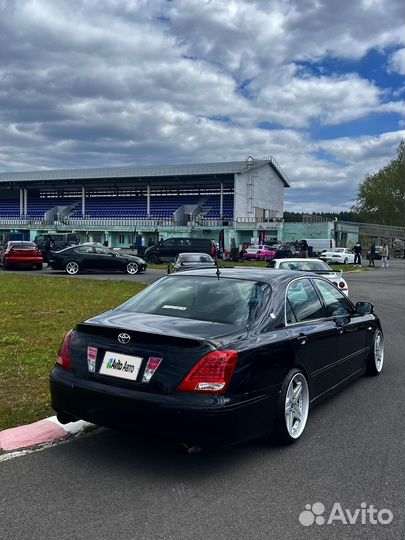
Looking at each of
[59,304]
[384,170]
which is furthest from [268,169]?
[59,304]

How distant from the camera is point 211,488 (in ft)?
11.2

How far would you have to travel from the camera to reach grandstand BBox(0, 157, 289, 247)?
213 feet

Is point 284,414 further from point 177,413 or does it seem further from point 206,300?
point 206,300

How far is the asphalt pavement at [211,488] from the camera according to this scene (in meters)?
2.92

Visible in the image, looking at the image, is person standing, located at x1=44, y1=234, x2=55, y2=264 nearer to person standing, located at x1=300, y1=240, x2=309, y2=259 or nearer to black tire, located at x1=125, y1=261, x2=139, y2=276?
black tire, located at x1=125, y1=261, x2=139, y2=276

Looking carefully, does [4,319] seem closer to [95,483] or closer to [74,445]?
[74,445]

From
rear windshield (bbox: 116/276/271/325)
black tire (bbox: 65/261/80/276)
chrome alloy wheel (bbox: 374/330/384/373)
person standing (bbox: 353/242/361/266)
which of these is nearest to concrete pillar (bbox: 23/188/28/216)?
person standing (bbox: 353/242/361/266)

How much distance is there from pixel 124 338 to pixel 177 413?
722 mm

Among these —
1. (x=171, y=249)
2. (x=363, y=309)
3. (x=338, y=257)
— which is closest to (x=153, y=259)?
(x=171, y=249)

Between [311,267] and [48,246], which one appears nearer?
[311,267]

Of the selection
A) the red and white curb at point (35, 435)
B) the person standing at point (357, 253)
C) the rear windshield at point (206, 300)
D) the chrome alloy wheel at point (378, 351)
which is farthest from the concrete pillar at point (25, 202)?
the red and white curb at point (35, 435)

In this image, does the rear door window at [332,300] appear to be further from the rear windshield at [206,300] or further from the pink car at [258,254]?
the pink car at [258,254]

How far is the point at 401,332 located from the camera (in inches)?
383

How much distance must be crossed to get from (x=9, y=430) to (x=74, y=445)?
62cm
